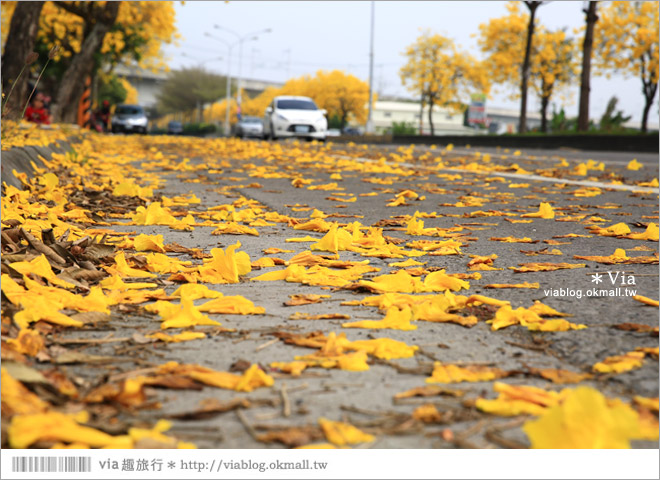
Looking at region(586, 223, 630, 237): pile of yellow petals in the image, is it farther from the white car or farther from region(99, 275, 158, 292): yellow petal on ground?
the white car

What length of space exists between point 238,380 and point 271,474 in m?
0.37

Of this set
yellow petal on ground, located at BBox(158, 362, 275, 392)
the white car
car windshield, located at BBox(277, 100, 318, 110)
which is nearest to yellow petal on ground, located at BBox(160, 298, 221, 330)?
yellow petal on ground, located at BBox(158, 362, 275, 392)

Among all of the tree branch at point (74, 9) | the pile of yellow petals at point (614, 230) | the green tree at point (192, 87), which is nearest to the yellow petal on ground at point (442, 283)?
the pile of yellow petals at point (614, 230)

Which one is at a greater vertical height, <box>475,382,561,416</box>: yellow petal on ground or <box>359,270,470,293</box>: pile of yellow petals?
<box>359,270,470,293</box>: pile of yellow petals

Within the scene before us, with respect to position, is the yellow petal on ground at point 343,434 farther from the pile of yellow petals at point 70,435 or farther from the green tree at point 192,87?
the green tree at point 192,87

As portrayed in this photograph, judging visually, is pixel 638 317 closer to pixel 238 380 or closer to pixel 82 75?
pixel 238 380

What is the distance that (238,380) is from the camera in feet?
4.97

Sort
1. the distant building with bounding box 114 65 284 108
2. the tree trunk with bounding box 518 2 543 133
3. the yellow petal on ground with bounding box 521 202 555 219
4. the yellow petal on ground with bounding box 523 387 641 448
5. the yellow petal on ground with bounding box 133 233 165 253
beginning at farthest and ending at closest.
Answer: the distant building with bounding box 114 65 284 108 < the tree trunk with bounding box 518 2 543 133 < the yellow petal on ground with bounding box 521 202 555 219 < the yellow petal on ground with bounding box 133 233 165 253 < the yellow petal on ground with bounding box 523 387 641 448

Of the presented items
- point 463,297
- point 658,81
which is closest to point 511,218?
point 463,297

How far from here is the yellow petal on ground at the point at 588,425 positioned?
1.16m

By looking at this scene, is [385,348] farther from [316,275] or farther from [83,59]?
[83,59]

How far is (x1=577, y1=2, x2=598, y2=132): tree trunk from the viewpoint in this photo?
21375 mm

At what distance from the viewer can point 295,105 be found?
939 inches

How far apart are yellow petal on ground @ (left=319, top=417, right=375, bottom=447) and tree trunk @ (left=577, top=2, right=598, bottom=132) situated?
22.3 meters
